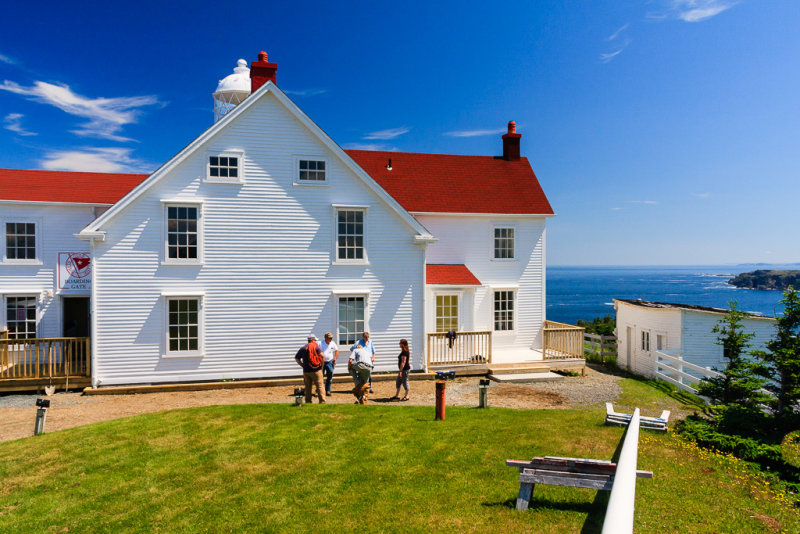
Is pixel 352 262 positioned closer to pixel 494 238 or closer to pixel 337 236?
pixel 337 236

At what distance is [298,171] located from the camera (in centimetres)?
1730

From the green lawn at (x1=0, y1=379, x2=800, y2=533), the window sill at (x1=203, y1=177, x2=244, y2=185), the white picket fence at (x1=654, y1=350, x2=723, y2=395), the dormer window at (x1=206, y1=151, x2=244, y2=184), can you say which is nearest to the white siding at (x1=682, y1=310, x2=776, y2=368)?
the white picket fence at (x1=654, y1=350, x2=723, y2=395)

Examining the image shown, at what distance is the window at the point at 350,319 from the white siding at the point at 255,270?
0.34 meters

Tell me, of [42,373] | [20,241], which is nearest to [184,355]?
[42,373]

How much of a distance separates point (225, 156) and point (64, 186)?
375 inches

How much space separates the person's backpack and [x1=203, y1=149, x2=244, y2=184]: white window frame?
6.98 metres

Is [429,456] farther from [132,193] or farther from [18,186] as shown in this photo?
[18,186]

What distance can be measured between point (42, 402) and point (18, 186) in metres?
12.9

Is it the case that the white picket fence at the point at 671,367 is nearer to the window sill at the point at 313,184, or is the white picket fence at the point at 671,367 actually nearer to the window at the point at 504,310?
the window at the point at 504,310

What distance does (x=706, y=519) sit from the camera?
6.68 meters

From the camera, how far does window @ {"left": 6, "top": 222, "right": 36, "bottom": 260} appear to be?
18703 millimetres

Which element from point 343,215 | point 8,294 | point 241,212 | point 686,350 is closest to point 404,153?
point 343,215

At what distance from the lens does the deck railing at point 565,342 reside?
65.5ft

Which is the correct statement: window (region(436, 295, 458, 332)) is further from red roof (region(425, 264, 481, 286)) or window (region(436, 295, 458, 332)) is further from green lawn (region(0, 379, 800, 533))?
green lawn (region(0, 379, 800, 533))
